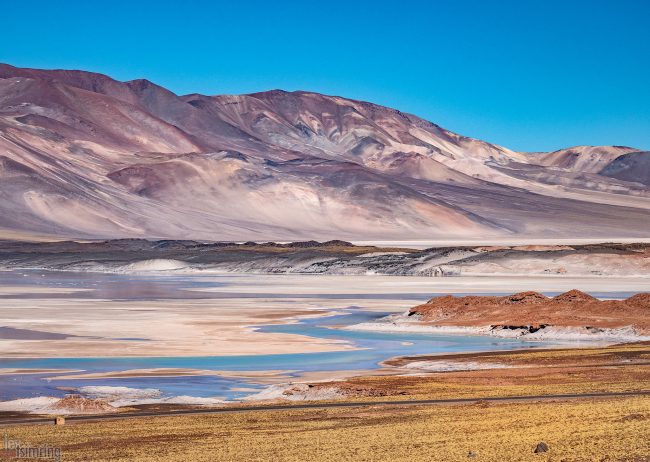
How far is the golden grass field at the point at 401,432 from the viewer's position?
15383 mm

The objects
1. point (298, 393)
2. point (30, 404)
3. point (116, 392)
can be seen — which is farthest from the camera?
point (116, 392)

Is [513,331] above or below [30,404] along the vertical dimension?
above

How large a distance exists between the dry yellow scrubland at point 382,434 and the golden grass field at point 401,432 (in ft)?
0.05

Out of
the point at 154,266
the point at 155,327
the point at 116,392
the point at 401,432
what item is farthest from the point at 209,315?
the point at 154,266

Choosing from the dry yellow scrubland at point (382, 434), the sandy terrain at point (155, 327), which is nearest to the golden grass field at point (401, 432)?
the dry yellow scrubland at point (382, 434)

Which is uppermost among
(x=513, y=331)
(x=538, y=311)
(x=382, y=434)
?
(x=538, y=311)

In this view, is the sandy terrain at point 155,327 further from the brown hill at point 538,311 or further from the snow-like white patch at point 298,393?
the snow-like white patch at point 298,393

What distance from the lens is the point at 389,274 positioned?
93.7 m

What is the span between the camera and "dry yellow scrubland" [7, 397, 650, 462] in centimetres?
1530

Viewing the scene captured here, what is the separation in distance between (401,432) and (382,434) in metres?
0.30

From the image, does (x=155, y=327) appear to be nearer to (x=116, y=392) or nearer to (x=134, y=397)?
(x=116, y=392)

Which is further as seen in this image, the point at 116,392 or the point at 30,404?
the point at 116,392

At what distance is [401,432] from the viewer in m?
17.5

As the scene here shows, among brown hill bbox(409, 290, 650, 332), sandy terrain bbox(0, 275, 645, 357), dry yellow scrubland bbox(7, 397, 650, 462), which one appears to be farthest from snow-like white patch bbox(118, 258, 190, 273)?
dry yellow scrubland bbox(7, 397, 650, 462)
